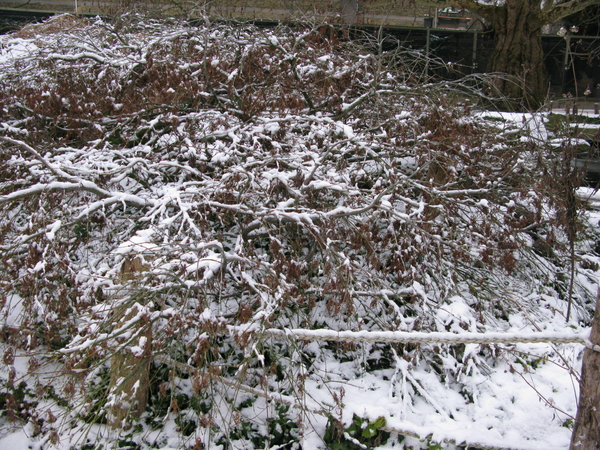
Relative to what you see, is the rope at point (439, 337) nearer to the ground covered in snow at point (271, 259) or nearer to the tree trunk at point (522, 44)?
the ground covered in snow at point (271, 259)

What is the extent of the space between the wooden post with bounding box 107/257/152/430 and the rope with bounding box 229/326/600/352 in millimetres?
547

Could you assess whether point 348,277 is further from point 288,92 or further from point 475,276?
point 288,92

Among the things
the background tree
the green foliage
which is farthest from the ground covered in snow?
the background tree

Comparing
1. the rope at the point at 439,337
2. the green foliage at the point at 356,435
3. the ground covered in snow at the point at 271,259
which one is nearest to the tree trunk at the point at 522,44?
the ground covered in snow at the point at 271,259

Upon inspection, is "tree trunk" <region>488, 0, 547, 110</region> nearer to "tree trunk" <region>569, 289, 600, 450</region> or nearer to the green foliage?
"tree trunk" <region>569, 289, 600, 450</region>

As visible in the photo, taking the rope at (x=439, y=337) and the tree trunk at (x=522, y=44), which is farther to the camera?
the tree trunk at (x=522, y=44)

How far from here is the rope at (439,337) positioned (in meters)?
2.63

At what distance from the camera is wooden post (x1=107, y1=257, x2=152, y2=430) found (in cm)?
289

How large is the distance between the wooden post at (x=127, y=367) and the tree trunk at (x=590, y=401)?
8.20 ft

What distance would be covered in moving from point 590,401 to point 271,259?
284 cm

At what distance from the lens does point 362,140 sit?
15.9ft

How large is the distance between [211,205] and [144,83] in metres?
2.23

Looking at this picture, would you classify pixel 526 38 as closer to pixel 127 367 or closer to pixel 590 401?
pixel 590 401

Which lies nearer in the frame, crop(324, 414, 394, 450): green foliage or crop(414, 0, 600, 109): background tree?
crop(324, 414, 394, 450): green foliage
